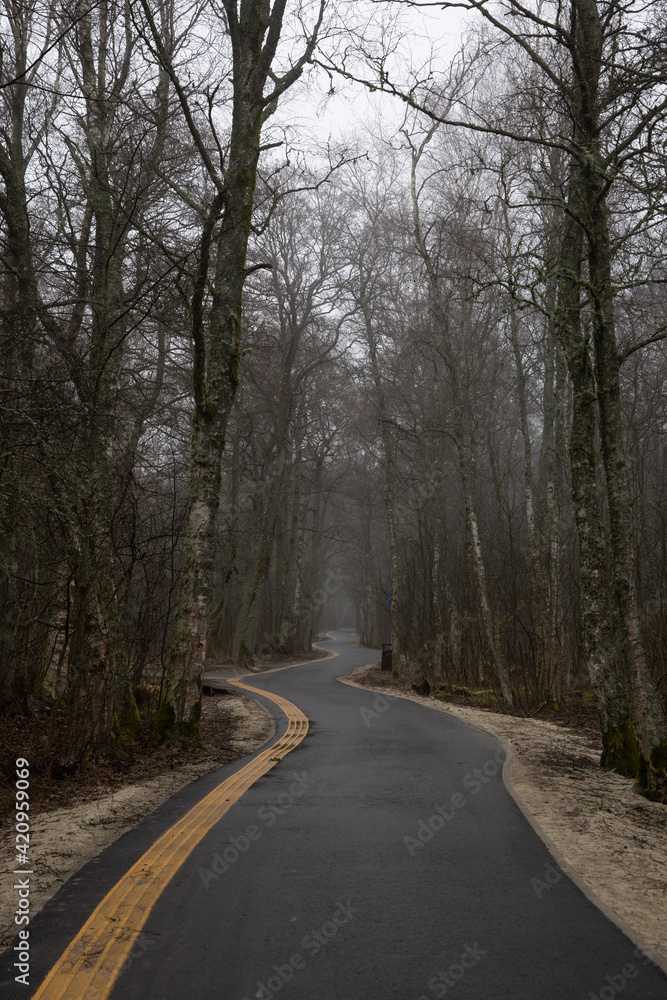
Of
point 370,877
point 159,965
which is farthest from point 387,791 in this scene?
point 159,965

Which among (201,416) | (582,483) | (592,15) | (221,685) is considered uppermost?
(592,15)

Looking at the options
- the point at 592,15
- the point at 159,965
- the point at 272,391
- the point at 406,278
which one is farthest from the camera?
the point at 272,391

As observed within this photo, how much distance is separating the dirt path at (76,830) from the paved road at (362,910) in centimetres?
15

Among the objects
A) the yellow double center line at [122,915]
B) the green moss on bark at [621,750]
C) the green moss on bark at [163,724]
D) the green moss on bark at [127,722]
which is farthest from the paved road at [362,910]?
the green moss on bark at [127,722]

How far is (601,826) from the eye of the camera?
19.1ft

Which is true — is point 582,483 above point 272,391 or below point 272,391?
below

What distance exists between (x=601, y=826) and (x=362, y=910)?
288cm

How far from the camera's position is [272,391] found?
2811 cm

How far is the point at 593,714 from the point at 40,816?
12.2 metres

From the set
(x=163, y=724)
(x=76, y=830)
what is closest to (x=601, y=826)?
(x=76, y=830)

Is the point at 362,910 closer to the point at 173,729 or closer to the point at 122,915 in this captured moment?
the point at 122,915

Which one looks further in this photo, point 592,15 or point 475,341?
point 475,341

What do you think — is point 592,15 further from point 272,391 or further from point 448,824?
point 272,391

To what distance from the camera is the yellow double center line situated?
9.87ft
